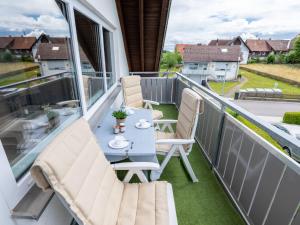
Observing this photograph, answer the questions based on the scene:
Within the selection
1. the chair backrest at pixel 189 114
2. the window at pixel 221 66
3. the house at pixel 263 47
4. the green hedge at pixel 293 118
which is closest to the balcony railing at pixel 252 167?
the chair backrest at pixel 189 114

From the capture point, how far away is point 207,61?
1714 cm

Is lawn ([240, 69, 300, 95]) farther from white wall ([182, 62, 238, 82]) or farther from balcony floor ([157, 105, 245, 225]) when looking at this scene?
balcony floor ([157, 105, 245, 225])

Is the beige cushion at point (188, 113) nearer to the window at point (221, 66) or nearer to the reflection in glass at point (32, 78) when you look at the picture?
the reflection in glass at point (32, 78)

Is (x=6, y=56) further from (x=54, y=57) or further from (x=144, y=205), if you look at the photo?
(x=144, y=205)

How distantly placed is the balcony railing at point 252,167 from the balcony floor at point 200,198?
3.6 inches

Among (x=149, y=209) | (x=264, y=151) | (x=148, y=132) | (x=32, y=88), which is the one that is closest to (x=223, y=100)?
(x=264, y=151)

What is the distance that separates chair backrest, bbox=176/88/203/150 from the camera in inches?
67.5

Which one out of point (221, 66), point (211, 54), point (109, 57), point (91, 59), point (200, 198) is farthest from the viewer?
point (221, 66)

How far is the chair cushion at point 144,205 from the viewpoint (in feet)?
3.45

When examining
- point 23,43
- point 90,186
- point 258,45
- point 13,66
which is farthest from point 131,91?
point 258,45

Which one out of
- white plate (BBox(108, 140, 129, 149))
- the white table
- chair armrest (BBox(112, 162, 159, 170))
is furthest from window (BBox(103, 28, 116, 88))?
chair armrest (BBox(112, 162, 159, 170))

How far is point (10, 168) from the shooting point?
0.79 m

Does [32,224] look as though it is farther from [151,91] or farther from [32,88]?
[151,91]

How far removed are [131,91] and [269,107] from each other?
40.7 feet
